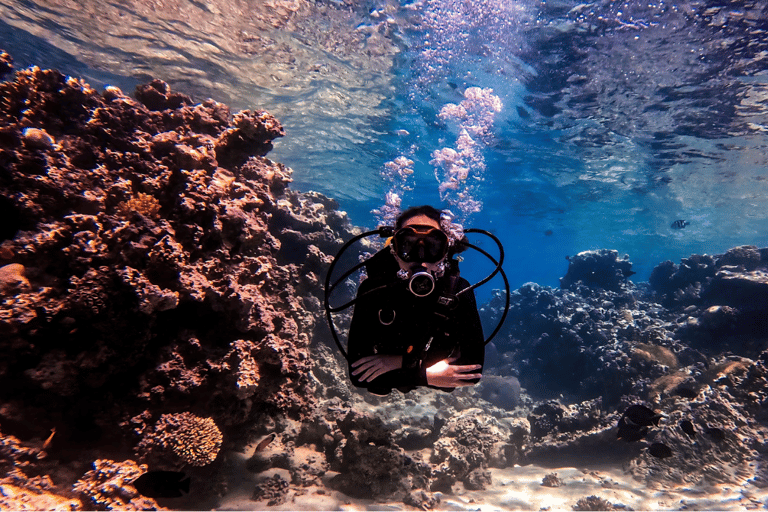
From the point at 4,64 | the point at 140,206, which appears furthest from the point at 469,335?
the point at 4,64

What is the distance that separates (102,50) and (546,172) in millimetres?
27579

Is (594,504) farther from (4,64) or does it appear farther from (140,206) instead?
(4,64)

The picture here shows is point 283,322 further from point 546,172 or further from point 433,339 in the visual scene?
point 546,172

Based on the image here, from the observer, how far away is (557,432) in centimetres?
1033

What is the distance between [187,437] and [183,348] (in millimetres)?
1024

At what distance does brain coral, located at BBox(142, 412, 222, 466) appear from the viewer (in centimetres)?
383

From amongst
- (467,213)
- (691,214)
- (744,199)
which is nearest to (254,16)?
(467,213)

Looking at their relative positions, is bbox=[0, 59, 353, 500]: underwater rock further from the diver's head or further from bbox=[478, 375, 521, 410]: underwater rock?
bbox=[478, 375, 521, 410]: underwater rock

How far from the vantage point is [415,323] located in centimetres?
289

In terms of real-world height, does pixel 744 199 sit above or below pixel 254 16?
above

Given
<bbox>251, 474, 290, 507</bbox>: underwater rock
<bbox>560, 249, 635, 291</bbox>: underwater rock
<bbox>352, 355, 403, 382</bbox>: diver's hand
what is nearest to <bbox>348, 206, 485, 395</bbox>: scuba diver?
<bbox>352, 355, 403, 382</bbox>: diver's hand

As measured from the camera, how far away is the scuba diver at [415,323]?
270 cm

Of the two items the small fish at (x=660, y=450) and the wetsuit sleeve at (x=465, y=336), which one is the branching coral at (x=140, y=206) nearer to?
the wetsuit sleeve at (x=465, y=336)

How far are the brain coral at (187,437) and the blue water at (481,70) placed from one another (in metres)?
13.5
